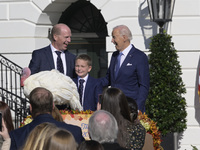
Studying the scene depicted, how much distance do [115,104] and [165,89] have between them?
498cm

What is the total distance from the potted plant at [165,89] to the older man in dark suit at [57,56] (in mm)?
2751

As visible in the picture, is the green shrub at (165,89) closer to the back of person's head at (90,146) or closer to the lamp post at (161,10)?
the lamp post at (161,10)

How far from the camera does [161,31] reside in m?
9.69

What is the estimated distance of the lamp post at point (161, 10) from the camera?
9.48 meters

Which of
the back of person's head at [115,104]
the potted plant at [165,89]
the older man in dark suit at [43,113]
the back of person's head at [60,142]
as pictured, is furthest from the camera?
the potted plant at [165,89]

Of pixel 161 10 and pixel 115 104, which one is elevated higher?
pixel 161 10

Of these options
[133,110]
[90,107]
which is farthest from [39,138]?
[90,107]

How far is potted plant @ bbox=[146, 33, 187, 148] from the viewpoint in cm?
942

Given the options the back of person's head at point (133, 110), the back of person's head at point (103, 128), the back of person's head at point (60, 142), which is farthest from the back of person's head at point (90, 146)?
the back of person's head at point (133, 110)

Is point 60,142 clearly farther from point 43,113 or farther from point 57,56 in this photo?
point 57,56

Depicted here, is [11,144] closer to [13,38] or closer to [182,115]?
[182,115]

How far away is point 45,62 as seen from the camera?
704 cm

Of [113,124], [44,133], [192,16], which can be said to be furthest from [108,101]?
[192,16]

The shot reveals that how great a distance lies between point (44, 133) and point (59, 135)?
0.49ft
